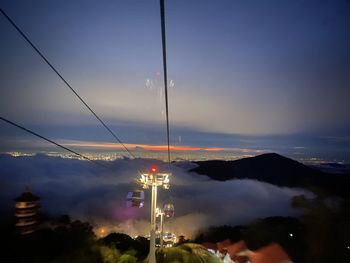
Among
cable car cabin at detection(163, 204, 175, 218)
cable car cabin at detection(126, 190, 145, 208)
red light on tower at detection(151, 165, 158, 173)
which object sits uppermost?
red light on tower at detection(151, 165, 158, 173)

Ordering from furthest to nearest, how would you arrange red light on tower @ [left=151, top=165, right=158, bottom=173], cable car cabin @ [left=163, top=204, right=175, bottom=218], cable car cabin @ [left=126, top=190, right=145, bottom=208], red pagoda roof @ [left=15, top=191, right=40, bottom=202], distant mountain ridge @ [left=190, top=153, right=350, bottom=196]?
distant mountain ridge @ [left=190, top=153, right=350, bottom=196] → red pagoda roof @ [left=15, top=191, right=40, bottom=202] → cable car cabin @ [left=163, top=204, right=175, bottom=218] → cable car cabin @ [left=126, top=190, right=145, bottom=208] → red light on tower @ [left=151, top=165, right=158, bottom=173]

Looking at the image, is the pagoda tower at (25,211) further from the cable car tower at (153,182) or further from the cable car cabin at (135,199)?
the cable car tower at (153,182)

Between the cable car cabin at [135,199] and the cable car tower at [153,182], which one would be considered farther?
the cable car cabin at [135,199]

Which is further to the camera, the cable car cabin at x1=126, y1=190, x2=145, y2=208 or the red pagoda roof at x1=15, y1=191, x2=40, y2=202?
the red pagoda roof at x1=15, y1=191, x2=40, y2=202

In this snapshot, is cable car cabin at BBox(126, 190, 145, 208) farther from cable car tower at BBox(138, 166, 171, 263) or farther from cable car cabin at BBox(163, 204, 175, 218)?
cable car cabin at BBox(163, 204, 175, 218)

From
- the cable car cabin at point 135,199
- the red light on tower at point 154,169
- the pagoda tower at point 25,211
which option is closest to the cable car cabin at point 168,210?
the cable car cabin at point 135,199

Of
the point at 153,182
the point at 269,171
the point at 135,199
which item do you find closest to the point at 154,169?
the point at 153,182

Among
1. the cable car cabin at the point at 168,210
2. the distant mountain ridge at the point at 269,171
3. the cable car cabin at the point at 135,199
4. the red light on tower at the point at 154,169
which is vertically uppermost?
the red light on tower at the point at 154,169

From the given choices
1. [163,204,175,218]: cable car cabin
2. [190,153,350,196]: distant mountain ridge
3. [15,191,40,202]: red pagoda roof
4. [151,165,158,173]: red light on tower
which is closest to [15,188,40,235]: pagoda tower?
[15,191,40,202]: red pagoda roof

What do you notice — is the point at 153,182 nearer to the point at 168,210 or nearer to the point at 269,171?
the point at 168,210
